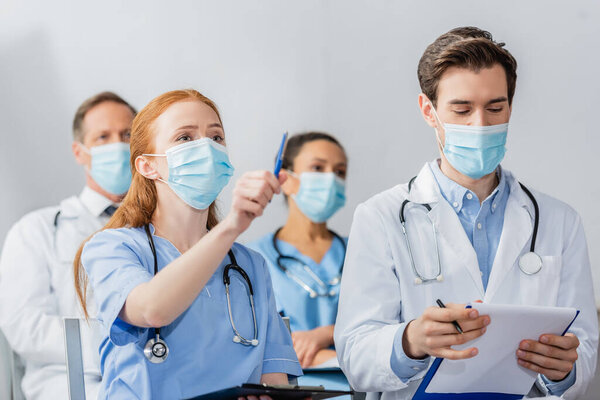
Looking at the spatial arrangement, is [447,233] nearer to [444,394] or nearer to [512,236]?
[512,236]

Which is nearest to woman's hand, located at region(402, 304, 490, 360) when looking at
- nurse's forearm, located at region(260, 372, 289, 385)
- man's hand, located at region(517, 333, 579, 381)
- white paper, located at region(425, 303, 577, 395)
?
white paper, located at region(425, 303, 577, 395)

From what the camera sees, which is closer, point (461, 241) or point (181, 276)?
point (181, 276)

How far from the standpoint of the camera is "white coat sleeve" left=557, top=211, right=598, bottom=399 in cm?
166

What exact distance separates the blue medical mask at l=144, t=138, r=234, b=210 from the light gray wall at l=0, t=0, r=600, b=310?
4.56 ft

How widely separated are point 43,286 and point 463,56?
1.73 m

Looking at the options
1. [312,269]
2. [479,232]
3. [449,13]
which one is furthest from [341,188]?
[479,232]

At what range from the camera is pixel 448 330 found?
1411 millimetres

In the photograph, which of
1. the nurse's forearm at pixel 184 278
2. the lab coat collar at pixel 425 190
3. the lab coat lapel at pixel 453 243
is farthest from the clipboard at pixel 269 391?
the lab coat collar at pixel 425 190

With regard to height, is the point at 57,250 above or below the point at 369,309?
below

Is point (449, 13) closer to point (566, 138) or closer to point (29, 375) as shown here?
point (566, 138)

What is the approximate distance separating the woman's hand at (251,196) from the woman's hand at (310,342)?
1.38 m

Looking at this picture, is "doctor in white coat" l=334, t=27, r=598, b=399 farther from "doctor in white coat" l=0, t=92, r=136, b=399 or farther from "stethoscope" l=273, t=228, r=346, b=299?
"doctor in white coat" l=0, t=92, r=136, b=399

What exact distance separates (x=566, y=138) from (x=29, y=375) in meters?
2.12

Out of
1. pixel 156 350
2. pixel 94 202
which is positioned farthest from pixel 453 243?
pixel 94 202
